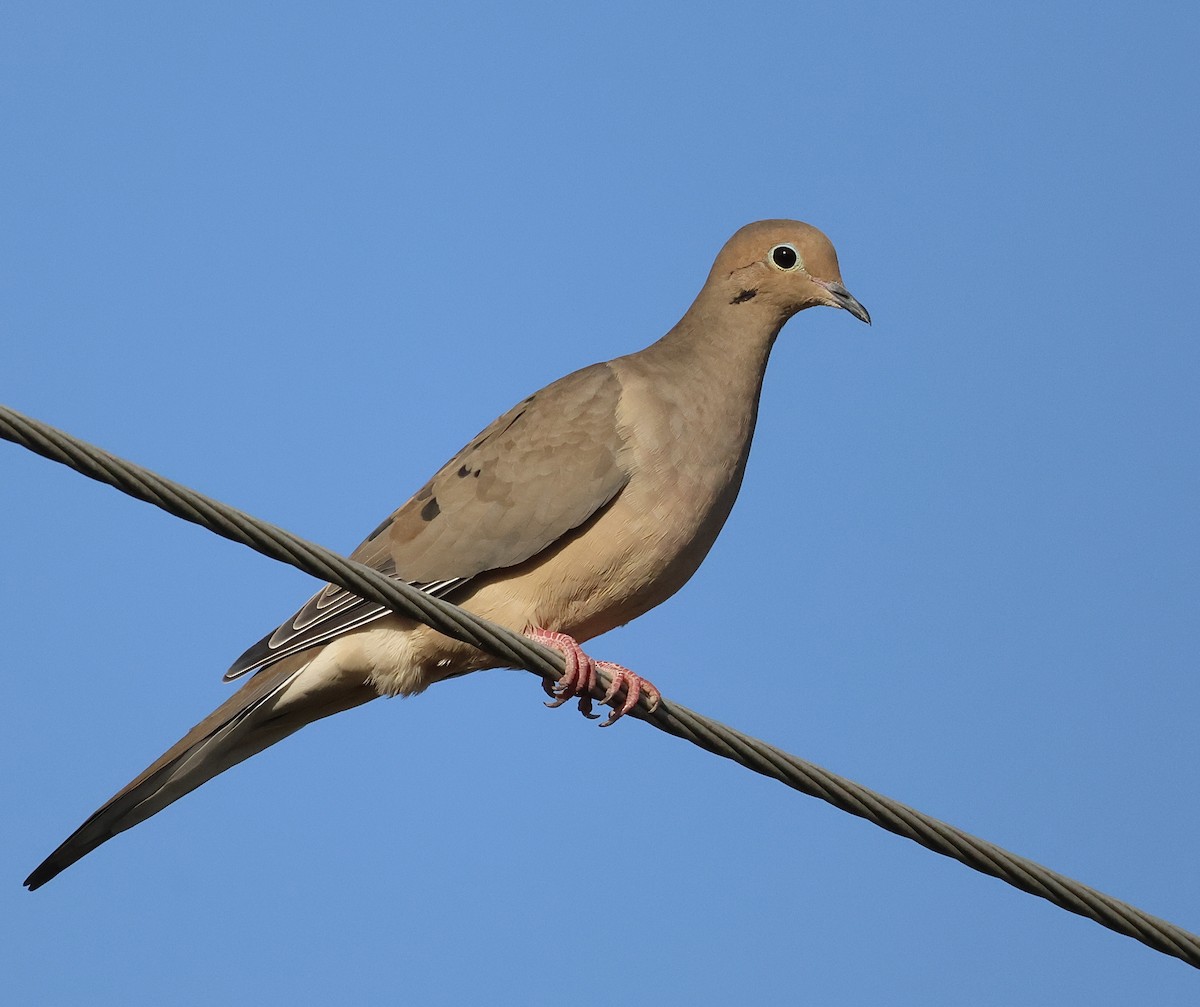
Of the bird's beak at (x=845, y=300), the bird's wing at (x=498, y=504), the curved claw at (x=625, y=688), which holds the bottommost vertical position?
the curved claw at (x=625, y=688)

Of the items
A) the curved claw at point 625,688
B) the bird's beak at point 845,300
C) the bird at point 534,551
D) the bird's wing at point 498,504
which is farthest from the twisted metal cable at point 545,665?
the bird's beak at point 845,300

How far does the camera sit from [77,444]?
311 centimetres

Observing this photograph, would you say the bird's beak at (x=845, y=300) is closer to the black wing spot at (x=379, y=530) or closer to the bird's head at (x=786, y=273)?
the bird's head at (x=786, y=273)

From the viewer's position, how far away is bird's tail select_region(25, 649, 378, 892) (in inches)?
194

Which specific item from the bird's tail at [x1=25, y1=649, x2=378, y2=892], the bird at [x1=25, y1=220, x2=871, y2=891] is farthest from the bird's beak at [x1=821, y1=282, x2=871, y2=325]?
the bird's tail at [x1=25, y1=649, x2=378, y2=892]

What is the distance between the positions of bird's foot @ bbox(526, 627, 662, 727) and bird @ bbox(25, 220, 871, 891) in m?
0.01

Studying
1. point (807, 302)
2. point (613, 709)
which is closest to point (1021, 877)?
point (613, 709)

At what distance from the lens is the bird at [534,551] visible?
17.2ft

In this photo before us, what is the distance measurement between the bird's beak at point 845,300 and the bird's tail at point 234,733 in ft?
7.05

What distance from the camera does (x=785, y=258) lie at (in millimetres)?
6043

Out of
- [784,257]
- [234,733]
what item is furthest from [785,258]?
[234,733]

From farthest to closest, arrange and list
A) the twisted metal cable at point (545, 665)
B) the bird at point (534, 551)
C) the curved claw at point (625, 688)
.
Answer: the bird at point (534, 551) → the curved claw at point (625, 688) → the twisted metal cable at point (545, 665)

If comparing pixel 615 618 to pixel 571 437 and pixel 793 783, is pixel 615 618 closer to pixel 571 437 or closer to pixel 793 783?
pixel 571 437

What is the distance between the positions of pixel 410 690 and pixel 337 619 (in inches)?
13.0
